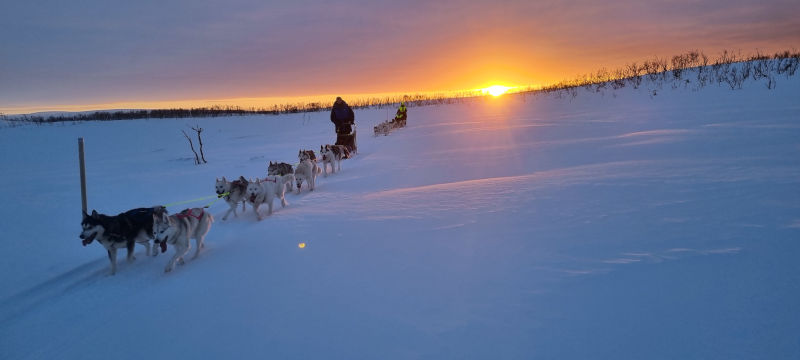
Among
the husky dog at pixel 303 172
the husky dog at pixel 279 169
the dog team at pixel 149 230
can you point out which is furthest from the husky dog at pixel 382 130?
the dog team at pixel 149 230

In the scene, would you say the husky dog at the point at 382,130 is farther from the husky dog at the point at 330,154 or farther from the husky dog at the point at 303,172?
the husky dog at the point at 303,172

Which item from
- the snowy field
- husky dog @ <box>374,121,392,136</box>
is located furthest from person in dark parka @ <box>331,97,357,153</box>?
the snowy field

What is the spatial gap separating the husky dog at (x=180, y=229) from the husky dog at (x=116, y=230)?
0.56m

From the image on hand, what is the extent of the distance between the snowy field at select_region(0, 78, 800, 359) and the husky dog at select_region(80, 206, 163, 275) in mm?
257

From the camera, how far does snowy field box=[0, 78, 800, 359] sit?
1913 millimetres

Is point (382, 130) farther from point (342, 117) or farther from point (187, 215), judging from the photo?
point (187, 215)

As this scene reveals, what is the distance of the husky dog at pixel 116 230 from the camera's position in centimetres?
417

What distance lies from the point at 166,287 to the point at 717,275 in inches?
160

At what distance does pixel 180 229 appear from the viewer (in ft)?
13.4

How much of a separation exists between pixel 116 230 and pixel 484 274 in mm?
4104

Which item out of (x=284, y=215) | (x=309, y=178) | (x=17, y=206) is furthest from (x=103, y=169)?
(x=284, y=215)

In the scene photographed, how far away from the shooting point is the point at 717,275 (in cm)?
209

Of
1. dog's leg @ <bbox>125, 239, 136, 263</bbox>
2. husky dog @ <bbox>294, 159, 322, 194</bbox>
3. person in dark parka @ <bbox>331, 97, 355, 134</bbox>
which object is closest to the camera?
dog's leg @ <bbox>125, 239, 136, 263</bbox>

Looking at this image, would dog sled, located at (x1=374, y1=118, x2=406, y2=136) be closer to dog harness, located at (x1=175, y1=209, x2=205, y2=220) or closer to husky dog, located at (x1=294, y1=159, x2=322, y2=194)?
husky dog, located at (x1=294, y1=159, x2=322, y2=194)
